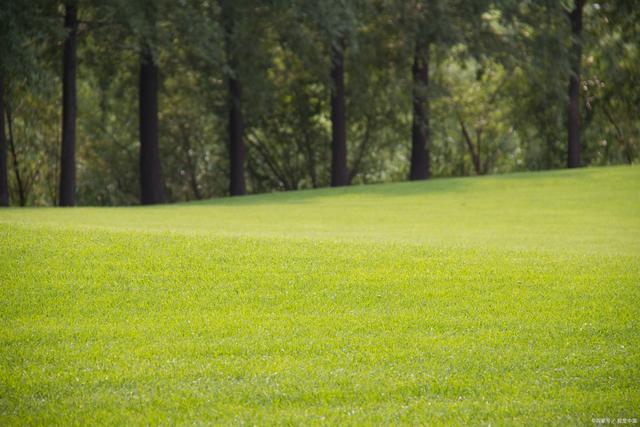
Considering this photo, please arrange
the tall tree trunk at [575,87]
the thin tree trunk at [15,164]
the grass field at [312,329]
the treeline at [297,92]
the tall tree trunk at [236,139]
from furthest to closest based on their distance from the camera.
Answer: the thin tree trunk at [15,164] → the tall tree trunk at [575,87] → the tall tree trunk at [236,139] → the treeline at [297,92] → the grass field at [312,329]

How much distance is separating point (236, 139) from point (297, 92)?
904 centimetres

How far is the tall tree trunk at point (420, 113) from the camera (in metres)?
36.4

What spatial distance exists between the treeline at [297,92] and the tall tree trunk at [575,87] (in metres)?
0.08

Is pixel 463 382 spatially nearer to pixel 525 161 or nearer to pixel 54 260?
pixel 54 260

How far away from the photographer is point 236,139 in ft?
120

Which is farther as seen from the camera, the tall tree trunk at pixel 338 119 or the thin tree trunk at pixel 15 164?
the thin tree trunk at pixel 15 164

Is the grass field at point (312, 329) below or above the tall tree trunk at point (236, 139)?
below

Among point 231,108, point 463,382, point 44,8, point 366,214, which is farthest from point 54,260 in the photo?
point 231,108

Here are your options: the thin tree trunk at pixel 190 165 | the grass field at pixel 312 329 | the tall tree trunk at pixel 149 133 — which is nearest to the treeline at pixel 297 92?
the tall tree trunk at pixel 149 133

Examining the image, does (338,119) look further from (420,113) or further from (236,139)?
(236,139)

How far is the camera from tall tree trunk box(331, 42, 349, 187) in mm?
36719

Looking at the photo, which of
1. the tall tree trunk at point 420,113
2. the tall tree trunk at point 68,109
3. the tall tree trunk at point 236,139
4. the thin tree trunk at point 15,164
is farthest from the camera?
the thin tree trunk at point 15,164

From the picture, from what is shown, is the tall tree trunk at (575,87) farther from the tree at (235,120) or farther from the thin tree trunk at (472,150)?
the tree at (235,120)

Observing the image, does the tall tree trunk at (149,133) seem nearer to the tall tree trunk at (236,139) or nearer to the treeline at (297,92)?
the treeline at (297,92)
